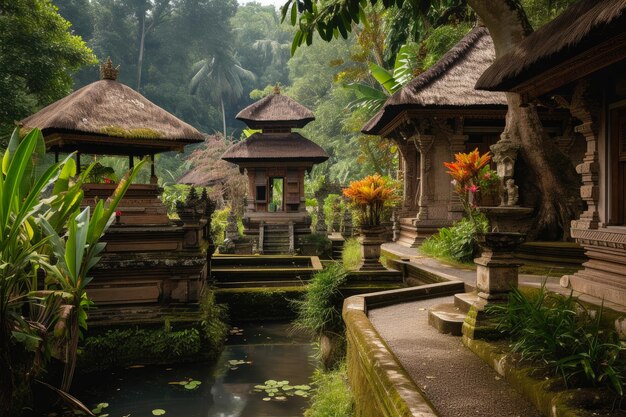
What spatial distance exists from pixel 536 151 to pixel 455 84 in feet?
12.0

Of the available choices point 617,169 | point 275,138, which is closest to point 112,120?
point 617,169

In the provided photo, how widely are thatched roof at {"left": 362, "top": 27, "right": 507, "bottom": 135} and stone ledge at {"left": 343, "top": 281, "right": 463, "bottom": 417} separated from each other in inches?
267

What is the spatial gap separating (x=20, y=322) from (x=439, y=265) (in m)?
7.18

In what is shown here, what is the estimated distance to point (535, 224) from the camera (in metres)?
9.29

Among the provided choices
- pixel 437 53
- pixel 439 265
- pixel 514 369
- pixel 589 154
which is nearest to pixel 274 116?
pixel 437 53

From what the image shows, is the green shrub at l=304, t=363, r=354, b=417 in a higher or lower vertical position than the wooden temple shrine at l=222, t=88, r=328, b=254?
lower

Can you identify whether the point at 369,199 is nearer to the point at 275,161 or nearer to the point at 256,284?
the point at 256,284

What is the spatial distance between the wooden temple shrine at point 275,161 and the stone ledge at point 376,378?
14146 millimetres

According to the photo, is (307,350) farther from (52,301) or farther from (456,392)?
(456,392)

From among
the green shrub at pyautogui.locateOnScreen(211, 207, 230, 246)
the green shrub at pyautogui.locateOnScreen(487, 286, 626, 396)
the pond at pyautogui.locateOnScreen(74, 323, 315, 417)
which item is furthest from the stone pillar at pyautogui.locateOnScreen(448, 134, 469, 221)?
the green shrub at pyautogui.locateOnScreen(211, 207, 230, 246)

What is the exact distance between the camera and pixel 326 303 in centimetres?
789

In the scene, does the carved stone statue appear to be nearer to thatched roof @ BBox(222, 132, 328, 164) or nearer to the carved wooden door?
the carved wooden door

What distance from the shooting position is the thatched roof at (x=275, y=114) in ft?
Answer: 69.3

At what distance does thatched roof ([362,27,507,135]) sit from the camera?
1195cm
